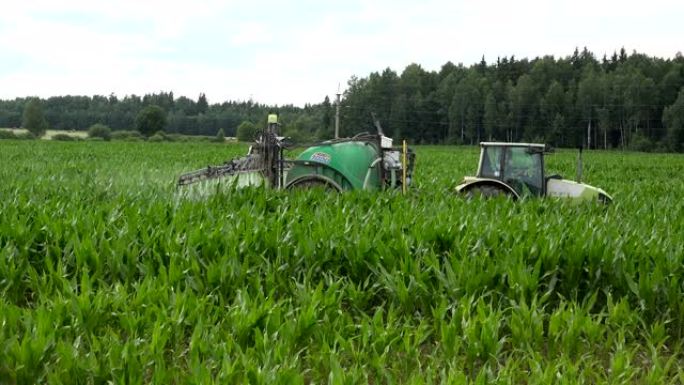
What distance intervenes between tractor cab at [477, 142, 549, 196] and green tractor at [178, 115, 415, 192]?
134cm

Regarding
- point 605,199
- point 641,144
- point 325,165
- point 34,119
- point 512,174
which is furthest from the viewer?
point 34,119

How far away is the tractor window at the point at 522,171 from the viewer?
1042 cm

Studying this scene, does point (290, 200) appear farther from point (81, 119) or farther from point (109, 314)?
point (81, 119)

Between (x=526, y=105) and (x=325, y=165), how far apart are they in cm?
7731

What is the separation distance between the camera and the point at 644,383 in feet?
13.2

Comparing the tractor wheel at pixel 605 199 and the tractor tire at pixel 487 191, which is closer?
the tractor tire at pixel 487 191

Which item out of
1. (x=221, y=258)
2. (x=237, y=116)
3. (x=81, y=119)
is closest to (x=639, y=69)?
(x=237, y=116)

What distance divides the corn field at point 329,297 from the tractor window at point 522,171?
2199 millimetres

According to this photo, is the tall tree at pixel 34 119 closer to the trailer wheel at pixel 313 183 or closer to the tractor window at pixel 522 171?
the trailer wheel at pixel 313 183

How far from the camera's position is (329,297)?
4879 mm

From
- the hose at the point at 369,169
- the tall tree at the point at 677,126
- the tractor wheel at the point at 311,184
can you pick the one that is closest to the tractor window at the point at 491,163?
the hose at the point at 369,169

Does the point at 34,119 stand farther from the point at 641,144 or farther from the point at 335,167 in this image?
the point at 335,167

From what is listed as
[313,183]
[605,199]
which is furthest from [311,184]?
[605,199]

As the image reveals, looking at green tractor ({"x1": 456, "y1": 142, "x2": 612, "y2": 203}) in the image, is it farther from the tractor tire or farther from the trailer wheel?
the trailer wheel
